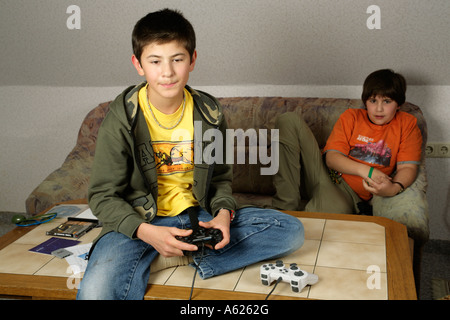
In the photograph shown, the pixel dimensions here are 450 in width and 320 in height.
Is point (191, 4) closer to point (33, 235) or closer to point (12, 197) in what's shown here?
point (33, 235)

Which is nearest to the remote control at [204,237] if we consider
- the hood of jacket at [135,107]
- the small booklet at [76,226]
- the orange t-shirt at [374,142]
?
the hood of jacket at [135,107]

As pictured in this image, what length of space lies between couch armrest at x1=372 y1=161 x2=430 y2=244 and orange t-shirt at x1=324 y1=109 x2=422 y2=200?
0.11m

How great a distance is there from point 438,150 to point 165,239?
1767mm

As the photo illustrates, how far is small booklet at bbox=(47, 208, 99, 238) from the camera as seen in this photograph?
1.78 m

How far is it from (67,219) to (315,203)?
3.53ft

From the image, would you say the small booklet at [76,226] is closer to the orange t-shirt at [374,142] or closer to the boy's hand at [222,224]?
the boy's hand at [222,224]

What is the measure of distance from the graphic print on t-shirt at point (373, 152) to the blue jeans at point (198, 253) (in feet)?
2.39

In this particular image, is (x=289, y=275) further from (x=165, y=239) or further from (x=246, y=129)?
(x=246, y=129)

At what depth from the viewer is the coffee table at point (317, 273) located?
4.43 feet

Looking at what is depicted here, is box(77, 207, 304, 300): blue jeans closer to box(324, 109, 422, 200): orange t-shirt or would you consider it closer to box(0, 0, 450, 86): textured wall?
box(324, 109, 422, 200): orange t-shirt

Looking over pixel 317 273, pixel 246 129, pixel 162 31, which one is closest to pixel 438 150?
pixel 246 129

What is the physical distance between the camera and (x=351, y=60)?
2.45m

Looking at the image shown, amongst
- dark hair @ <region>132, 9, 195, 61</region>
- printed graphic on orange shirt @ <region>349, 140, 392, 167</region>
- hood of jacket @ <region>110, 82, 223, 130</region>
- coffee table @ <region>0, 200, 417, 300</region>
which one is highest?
dark hair @ <region>132, 9, 195, 61</region>

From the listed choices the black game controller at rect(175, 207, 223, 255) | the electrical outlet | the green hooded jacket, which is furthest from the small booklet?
the electrical outlet
